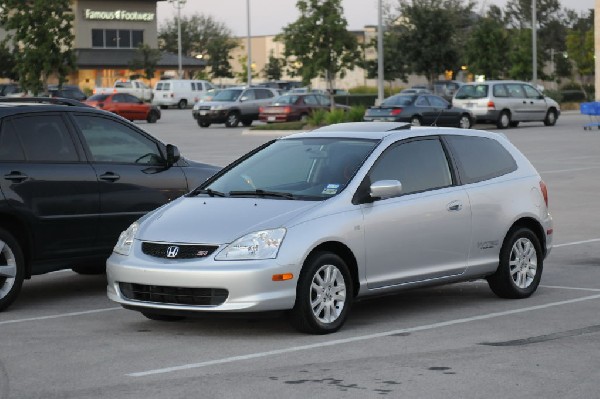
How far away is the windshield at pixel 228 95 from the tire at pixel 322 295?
46004 mm

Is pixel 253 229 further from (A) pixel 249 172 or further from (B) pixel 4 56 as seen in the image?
(B) pixel 4 56

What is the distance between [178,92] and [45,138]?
75.1 meters

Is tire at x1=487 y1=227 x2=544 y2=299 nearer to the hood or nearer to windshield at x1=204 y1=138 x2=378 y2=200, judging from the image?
windshield at x1=204 y1=138 x2=378 y2=200

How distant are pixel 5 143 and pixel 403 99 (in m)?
33.8

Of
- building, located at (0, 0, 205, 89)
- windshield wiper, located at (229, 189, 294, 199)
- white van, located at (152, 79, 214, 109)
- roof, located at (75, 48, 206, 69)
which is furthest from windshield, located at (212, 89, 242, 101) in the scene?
building, located at (0, 0, 205, 89)

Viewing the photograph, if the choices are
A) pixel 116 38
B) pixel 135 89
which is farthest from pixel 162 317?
pixel 116 38

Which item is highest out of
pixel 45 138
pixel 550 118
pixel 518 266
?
pixel 45 138

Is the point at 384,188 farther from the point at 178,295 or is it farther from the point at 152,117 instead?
the point at 152,117

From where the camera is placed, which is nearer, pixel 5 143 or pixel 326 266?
pixel 326 266

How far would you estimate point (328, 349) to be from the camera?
862cm

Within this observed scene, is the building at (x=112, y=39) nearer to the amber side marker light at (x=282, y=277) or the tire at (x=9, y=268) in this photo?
the tire at (x=9, y=268)

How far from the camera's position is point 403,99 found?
43938 mm

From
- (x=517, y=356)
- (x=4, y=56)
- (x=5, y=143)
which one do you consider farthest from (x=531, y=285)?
(x=4, y=56)

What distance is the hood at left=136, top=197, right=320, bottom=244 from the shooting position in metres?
9.02
